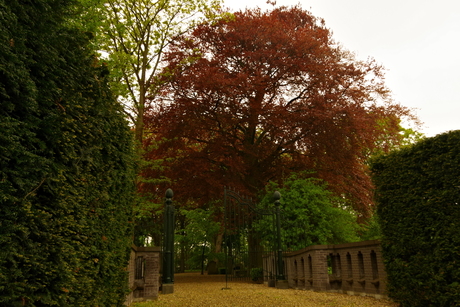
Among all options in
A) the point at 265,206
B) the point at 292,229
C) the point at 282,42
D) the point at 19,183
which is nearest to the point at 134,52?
the point at 282,42

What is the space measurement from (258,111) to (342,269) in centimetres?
733

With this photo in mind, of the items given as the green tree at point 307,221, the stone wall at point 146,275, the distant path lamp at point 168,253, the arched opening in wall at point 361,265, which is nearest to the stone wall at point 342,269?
the arched opening in wall at point 361,265

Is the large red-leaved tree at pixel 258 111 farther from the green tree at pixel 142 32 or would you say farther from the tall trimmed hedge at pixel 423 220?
the tall trimmed hedge at pixel 423 220

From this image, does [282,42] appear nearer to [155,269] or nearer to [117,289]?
[155,269]

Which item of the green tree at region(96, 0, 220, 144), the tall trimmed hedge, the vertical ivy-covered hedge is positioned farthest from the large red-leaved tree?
the vertical ivy-covered hedge

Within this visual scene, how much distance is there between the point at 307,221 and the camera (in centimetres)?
1239

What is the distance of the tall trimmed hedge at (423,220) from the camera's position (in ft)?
16.8

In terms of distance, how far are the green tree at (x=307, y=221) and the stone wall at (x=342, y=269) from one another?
1.23m

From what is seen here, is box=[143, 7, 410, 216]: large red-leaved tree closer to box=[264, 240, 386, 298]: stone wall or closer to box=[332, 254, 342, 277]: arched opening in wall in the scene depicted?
box=[264, 240, 386, 298]: stone wall

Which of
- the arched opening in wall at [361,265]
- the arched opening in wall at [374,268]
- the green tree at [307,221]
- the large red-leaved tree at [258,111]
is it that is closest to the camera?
the arched opening in wall at [374,268]

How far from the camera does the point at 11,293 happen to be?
253 centimetres

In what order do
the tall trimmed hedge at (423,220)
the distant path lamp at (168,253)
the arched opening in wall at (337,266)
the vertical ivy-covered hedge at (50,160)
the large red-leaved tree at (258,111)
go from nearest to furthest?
1. the vertical ivy-covered hedge at (50,160)
2. the tall trimmed hedge at (423,220)
3. the arched opening in wall at (337,266)
4. the distant path lamp at (168,253)
5. the large red-leaved tree at (258,111)

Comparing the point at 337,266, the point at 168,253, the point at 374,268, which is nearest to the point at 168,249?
the point at 168,253

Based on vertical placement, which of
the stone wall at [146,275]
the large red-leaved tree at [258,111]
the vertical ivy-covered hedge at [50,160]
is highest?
the large red-leaved tree at [258,111]
